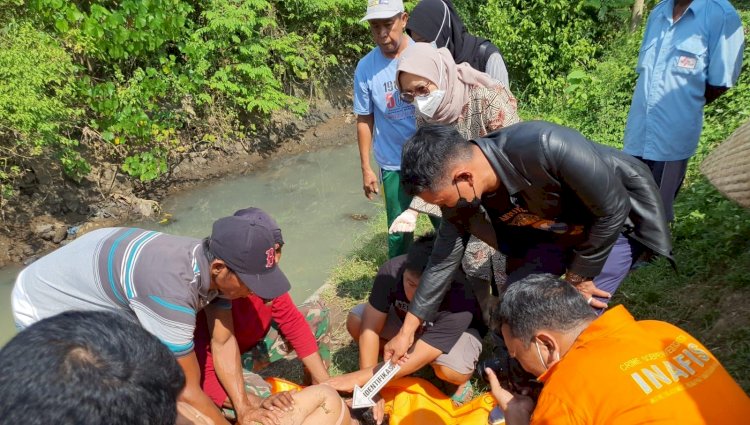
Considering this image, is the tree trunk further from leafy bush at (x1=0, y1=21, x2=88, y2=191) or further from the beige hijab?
leafy bush at (x1=0, y1=21, x2=88, y2=191)

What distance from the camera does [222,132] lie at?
723 centimetres

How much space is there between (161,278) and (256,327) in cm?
94

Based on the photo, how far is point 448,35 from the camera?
3.35 meters

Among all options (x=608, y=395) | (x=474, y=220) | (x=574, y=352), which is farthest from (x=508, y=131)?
(x=608, y=395)

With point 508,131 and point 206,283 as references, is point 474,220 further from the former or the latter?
point 206,283

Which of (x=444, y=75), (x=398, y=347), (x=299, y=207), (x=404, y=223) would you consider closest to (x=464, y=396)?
(x=398, y=347)

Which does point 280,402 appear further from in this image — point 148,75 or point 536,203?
point 148,75

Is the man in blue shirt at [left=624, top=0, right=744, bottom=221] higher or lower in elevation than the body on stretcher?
higher

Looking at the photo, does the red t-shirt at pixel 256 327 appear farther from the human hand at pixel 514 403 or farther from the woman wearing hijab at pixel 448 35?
the woman wearing hijab at pixel 448 35

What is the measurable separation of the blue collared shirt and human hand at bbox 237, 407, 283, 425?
98.6 inches

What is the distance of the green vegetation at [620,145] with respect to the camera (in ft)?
9.95

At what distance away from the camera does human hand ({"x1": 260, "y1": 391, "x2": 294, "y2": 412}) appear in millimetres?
2428

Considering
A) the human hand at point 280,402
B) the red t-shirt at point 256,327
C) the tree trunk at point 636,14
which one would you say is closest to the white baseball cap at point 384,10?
the red t-shirt at point 256,327

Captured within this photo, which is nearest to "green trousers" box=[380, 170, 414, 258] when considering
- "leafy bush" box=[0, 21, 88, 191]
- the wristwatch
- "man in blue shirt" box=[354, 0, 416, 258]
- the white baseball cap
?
"man in blue shirt" box=[354, 0, 416, 258]
